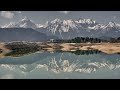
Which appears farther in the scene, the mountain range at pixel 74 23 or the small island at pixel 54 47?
the mountain range at pixel 74 23

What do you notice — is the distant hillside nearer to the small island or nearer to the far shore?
the small island

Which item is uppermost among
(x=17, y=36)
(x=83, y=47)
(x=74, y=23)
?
(x=74, y=23)

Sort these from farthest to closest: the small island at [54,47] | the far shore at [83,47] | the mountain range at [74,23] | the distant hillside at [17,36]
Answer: the mountain range at [74,23] < the far shore at [83,47] < the distant hillside at [17,36] < the small island at [54,47]

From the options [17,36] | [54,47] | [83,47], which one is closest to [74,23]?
[17,36]

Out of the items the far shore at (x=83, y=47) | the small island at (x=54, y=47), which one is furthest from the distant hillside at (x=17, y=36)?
the far shore at (x=83, y=47)

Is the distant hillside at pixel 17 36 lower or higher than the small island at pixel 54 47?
higher

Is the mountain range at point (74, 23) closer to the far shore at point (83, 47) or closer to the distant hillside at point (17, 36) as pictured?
the distant hillside at point (17, 36)

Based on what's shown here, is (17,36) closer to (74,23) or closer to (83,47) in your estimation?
(83,47)
